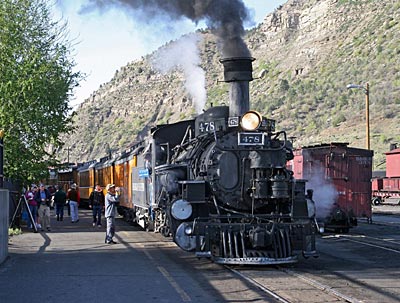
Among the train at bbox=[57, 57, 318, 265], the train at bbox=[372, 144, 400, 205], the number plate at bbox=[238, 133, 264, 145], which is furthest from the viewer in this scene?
the train at bbox=[372, 144, 400, 205]

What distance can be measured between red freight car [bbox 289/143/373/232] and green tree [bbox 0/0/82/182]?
8164mm

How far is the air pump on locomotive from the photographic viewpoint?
1264 centimetres

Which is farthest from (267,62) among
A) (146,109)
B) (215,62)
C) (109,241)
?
(109,241)

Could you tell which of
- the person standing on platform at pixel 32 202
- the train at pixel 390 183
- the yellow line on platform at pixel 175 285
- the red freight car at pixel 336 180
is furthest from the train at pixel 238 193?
the train at pixel 390 183

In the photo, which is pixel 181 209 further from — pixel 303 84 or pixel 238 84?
pixel 303 84

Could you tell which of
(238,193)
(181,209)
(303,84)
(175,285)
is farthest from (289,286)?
(303,84)

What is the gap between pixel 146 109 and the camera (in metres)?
100

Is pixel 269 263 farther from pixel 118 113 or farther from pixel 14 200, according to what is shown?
pixel 118 113

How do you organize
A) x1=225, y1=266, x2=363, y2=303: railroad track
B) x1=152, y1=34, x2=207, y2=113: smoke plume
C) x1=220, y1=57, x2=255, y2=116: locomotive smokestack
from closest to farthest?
x1=225, y1=266, x2=363, y2=303: railroad track → x1=220, y1=57, x2=255, y2=116: locomotive smokestack → x1=152, y1=34, x2=207, y2=113: smoke plume

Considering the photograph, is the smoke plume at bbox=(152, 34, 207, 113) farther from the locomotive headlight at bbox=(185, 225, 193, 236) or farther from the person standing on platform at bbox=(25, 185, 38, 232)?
the locomotive headlight at bbox=(185, 225, 193, 236)

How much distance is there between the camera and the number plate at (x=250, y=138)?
44.0ft

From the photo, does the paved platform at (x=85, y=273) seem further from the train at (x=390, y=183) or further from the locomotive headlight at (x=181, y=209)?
the train at (x=390, y=183)

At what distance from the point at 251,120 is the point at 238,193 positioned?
140 cm

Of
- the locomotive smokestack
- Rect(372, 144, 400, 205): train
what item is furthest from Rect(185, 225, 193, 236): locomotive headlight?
Rect(372, 144, 400, 205): train
